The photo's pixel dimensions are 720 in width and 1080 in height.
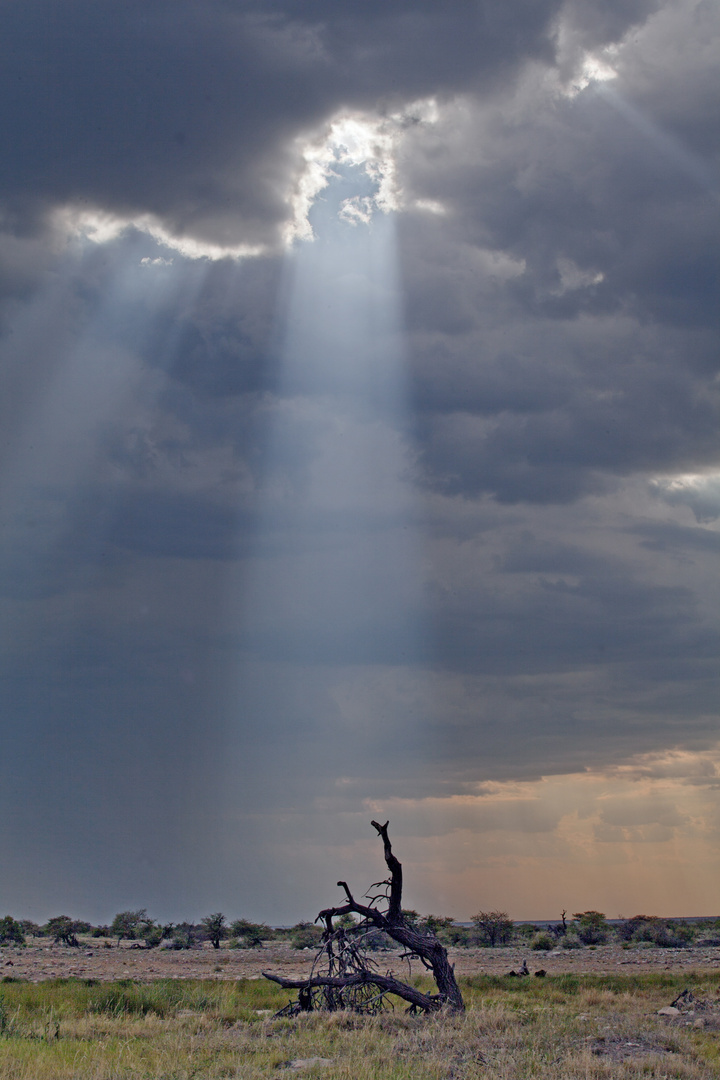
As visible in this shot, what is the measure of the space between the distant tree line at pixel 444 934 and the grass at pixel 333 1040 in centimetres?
3712

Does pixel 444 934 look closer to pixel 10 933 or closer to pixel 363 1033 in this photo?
pixel 10 933

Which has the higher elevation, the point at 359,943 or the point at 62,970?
the point at 359,943

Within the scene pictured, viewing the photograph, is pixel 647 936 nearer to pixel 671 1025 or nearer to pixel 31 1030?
pixel 671 1025

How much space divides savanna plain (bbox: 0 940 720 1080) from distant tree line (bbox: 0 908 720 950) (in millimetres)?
30797

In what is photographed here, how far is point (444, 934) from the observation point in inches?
2758

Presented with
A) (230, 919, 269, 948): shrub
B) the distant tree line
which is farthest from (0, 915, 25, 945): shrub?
(230, 919, 269, 948): shrub

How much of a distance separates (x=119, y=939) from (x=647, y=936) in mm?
44886

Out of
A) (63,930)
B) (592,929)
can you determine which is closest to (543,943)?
(592,929)

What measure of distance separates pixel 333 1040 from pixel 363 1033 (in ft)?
2.06

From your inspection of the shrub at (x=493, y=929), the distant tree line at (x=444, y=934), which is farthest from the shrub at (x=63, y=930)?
the shrub at (x=493, y=929)

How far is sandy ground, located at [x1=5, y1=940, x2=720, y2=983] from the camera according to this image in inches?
1567

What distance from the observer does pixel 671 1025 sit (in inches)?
802

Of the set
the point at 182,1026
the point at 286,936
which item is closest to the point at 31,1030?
the point at 182,1026

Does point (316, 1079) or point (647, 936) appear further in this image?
point (647, 936)
